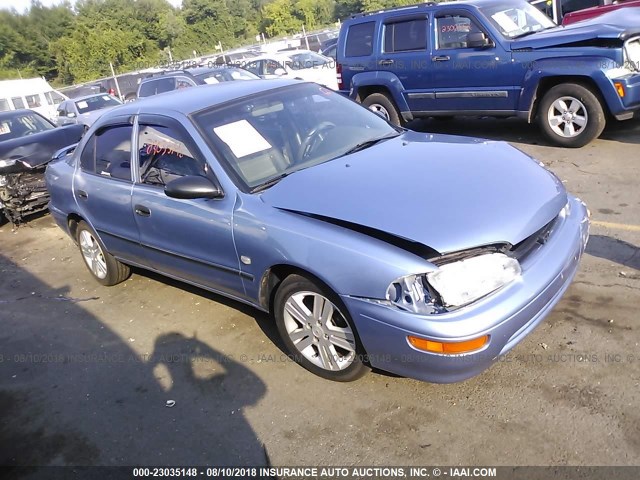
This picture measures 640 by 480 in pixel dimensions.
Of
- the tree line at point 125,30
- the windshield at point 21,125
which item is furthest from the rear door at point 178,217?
the tree line at point 125,30

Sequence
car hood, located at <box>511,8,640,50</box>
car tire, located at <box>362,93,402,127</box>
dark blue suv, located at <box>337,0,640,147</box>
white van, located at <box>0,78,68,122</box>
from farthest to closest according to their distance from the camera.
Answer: white van, located at <box>0,78,68,122</box> → car tire, located at <box>362,93,402,127</box> → dark blue suv, located at <box>337,0,640,147</box> → car hood, located at <box>511,8,640,50</box>

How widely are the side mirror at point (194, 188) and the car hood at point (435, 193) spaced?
1.11 ft

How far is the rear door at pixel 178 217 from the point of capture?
3.57 m

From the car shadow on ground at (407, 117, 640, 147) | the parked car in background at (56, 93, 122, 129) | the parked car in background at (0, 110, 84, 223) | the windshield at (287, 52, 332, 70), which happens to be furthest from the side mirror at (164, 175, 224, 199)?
the windshield at (287, 52, 332, 70)

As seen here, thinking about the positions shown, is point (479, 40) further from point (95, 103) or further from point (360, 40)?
point (95, 103)

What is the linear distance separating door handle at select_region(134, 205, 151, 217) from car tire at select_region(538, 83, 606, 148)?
521 cm

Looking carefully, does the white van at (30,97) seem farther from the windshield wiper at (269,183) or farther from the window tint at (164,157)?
the windshield wiper at (269,183)

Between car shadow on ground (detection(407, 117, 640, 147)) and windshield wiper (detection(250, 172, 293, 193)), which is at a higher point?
windshield wiper (detection(250, 172, 293, 193))

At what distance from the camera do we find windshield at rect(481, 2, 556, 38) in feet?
24.3

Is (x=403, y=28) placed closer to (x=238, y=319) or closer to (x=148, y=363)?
(x=238, y=319)

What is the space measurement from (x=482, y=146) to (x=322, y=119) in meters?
1.16

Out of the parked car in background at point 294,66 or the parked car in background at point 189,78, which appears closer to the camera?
the parked car in background at point 189,78

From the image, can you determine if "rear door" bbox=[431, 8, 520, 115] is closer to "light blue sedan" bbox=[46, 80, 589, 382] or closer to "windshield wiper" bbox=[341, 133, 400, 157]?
"light blue sedan" bbox=[46, 80, 589, 382]

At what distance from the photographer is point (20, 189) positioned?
7.70 meters
